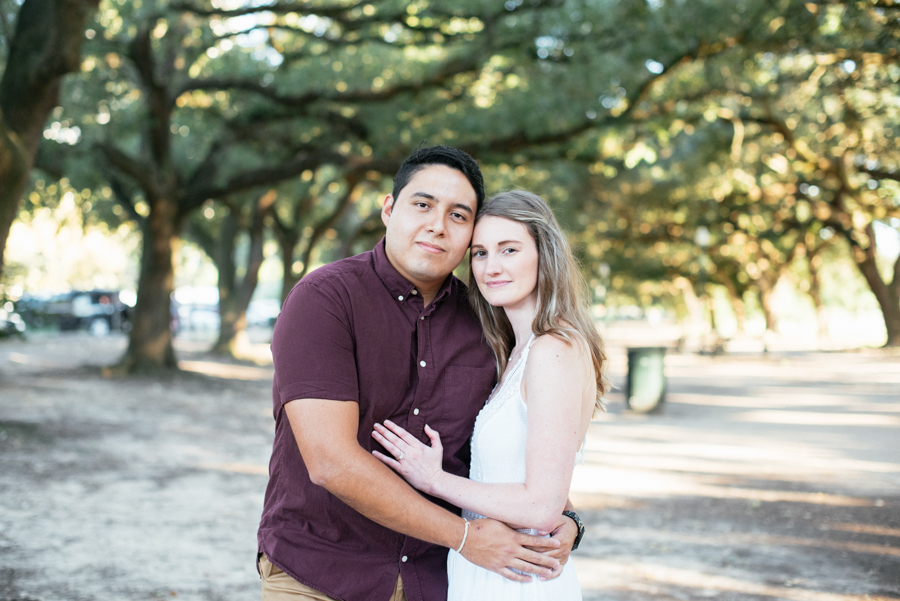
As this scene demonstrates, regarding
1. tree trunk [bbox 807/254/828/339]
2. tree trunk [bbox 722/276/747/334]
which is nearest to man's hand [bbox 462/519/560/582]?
tree trunk [bbox 807/254/828/339]

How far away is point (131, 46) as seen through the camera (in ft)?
47.7

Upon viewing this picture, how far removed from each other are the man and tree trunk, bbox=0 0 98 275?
7481 mm

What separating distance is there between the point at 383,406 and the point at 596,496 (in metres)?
5.78

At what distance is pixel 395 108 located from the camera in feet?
50.6

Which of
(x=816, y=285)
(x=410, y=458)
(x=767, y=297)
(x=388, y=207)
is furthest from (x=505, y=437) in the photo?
(x=767, y=297)

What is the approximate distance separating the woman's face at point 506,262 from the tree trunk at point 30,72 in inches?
299

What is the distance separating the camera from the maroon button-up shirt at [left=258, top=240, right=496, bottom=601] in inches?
86.6

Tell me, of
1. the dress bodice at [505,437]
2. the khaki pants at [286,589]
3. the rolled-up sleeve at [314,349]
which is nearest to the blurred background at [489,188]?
the dress bodice at [505,437]

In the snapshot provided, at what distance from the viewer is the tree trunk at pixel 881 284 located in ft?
85.2

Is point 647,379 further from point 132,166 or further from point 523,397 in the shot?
point 523,397

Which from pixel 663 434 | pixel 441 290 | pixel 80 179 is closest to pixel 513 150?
pixel 663 434

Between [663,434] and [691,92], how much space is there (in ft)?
23.2

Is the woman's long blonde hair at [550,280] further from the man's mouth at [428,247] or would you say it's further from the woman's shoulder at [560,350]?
the man's mouth at [428,247]

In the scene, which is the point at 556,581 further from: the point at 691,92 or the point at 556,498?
the point at 691,92
